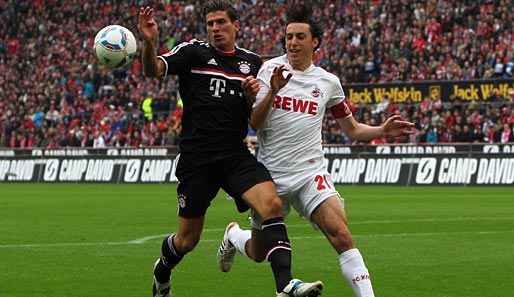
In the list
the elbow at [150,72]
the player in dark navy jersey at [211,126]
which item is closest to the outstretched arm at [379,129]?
the player in dark navy jersey at [211,126]

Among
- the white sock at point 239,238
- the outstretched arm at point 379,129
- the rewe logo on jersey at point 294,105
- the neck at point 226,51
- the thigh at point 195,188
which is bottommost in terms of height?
the white sock at point 239,238

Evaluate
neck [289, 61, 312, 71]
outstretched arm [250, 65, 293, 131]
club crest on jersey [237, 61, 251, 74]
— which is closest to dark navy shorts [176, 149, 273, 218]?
outstretched arm [250, 65, 293, 131]

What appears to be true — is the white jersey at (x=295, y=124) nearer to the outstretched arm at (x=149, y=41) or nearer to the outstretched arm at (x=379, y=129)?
the outstretched arm at (x=379, y=129)

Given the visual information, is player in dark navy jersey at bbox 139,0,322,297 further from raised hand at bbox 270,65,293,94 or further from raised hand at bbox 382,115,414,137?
raised hand at bbox 382,115,414,137

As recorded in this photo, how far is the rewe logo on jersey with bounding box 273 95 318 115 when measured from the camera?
26.2 feet

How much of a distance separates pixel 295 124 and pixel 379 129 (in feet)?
2.86

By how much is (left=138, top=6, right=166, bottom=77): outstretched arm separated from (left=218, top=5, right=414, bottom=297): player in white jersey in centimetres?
85

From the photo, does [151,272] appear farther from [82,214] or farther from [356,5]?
[356,5]

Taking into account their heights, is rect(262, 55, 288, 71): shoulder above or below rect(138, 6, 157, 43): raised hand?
below

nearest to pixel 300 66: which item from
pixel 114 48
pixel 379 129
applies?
pixel 379 129

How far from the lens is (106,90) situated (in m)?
45.8

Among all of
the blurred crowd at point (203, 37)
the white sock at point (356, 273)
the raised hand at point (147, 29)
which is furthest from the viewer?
the blurred crowd at point (203, 37)

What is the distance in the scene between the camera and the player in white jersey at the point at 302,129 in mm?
7617

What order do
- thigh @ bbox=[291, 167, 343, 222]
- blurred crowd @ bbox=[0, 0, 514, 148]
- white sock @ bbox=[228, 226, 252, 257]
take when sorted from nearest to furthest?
thigh @ bbox=[291, 167, 343, 222] → white sock @ bbox=[228, 226, 252, 257] → blurred crowd @ bbox=[0, 0, 514, 148]
